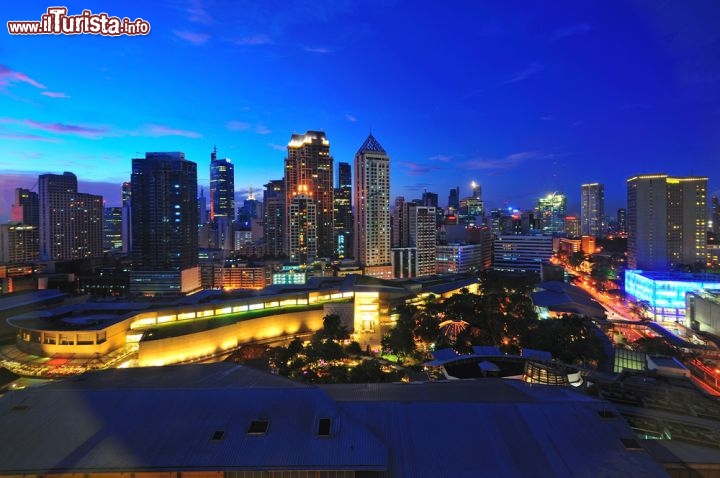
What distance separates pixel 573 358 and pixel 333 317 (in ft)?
46.1

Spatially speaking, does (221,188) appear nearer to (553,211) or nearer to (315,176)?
(315,176)

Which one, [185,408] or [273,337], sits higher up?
[185,408]

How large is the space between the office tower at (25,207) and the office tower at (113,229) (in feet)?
70.6

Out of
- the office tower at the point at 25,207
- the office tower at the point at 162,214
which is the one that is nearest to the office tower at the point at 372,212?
the office tower at the point at 162,214

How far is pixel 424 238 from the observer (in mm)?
62875

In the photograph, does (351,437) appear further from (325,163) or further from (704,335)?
(325,163)

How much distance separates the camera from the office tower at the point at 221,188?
12300cm

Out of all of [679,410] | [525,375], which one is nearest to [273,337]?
[525,375]

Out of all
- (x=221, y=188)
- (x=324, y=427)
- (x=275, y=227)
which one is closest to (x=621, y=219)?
(x=275, y=227)

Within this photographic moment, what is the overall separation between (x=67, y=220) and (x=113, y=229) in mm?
28000

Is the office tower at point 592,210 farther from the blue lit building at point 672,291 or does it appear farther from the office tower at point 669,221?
the blue lit building at point 672,291

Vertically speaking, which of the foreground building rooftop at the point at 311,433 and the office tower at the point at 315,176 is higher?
the office tower at the point at 315,176

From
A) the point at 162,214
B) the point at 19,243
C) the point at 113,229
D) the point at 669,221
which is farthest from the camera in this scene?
the point at 113,229

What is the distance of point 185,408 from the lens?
9.34 metres
